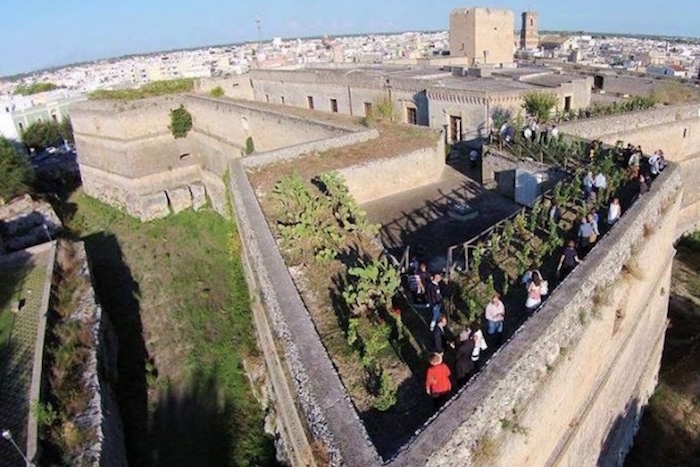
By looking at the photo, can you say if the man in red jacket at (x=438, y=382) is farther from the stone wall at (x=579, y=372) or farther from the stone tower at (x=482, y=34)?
the stone tower at (x=482, y=34)

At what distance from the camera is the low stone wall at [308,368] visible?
5.29 metres

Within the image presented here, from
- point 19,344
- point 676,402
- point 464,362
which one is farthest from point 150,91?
point 676,402

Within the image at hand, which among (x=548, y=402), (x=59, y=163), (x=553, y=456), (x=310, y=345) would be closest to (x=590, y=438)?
(x=553, y=456)

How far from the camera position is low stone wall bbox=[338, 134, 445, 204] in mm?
14492

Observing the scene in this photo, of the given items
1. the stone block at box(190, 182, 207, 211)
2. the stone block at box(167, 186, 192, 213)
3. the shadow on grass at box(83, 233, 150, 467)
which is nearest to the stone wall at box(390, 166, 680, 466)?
the shadow on grass at box(83, 233, 150, 467)

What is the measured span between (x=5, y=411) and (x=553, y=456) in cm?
927

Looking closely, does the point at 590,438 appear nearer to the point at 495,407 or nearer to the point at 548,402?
the point at 548,402

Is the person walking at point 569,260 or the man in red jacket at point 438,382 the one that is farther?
the person walking at point 569,260

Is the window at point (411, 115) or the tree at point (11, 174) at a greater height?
the window at point (411, 115)

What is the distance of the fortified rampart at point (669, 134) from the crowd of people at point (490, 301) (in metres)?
5.61

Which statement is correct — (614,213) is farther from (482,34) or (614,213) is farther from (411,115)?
(482,34)

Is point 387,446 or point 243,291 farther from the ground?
point 387,446

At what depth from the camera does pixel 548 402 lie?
686 centimetres

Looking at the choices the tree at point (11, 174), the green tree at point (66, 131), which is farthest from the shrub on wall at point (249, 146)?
the green tree at point (66, 131)
